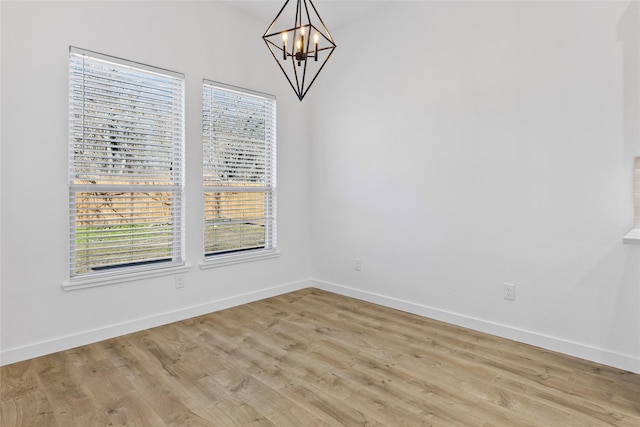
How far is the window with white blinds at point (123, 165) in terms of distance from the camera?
9.27 feet

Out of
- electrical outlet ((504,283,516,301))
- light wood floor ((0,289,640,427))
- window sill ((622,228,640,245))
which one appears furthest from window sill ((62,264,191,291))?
window sill ((622,228,640,245))

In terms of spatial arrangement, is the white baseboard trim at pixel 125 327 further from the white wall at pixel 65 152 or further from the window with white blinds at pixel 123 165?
the window with white blinds at pixel 123 165

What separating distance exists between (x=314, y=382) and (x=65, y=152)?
95.9 inches

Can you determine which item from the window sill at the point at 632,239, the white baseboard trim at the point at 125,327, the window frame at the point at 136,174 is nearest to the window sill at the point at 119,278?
the window frame at the point at 136,174

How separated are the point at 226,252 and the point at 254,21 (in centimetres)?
246

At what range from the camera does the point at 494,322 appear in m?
3.02

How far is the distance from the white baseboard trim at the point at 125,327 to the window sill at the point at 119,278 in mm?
350

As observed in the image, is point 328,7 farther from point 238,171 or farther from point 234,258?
point 234,258

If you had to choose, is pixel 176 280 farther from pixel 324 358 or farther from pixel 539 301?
pixel 539 301

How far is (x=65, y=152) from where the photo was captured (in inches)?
108

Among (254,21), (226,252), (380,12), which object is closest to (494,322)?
(226,252)

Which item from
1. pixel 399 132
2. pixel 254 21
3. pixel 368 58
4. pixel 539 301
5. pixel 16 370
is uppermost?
pixel 254 21

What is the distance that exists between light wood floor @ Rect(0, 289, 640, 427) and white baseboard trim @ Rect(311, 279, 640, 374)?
7 cm

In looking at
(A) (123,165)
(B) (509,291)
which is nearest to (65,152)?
(A) (123,165)
